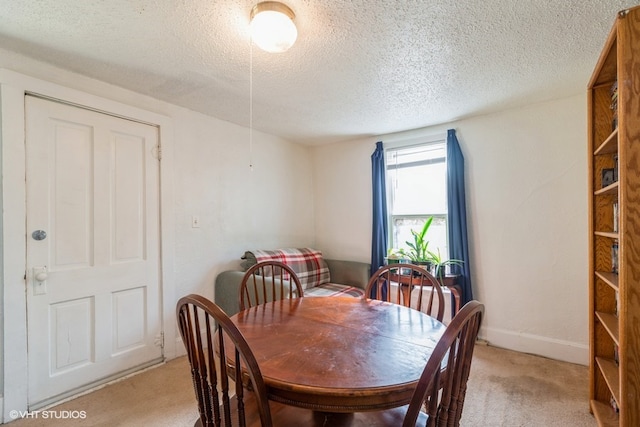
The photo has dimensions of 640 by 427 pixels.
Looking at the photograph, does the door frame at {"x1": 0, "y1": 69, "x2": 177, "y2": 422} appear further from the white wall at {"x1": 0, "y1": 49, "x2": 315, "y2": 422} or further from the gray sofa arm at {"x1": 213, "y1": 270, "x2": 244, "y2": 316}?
the gray sofa arm at {"x1": 213, "y1": 270, "x2": 244, "y2": 316}

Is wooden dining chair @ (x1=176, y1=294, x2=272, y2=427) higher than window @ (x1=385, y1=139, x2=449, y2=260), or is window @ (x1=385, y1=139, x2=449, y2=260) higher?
window @ (x1=385, y1=139, x2=449, y2=260)

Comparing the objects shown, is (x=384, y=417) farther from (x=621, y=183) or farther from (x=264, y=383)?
(x=621, y=183)

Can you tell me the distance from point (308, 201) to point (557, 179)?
269 cm

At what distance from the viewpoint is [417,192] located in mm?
3371

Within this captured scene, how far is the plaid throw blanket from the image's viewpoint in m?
3.01

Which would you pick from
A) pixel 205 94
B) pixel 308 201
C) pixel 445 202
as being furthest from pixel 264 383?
pixel 308 201

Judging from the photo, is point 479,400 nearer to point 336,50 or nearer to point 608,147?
point 608,147

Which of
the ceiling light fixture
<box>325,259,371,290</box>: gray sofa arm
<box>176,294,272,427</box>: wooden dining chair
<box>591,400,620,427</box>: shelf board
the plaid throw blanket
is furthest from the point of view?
<box>325,259,371,290</box>: gray sofa arm

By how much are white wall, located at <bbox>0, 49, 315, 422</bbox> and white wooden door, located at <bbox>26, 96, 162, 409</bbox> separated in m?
Answer: 0.07

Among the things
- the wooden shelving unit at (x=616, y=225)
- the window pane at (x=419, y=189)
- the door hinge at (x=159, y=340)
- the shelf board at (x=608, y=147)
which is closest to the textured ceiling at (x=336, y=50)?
the wooden shelving unit at (x=616, y=225)

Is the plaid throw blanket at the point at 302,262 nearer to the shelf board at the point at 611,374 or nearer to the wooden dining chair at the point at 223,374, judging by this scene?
the wooden dining chair at the point at 223,374

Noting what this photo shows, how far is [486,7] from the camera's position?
Answer: 1.44 meters

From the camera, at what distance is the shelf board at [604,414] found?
1.58 m

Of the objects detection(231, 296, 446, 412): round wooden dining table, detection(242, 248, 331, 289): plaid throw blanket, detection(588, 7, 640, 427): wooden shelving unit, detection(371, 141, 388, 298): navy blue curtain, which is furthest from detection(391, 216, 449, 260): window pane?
detection(231, 296, 446, 412): round wooden dining table
